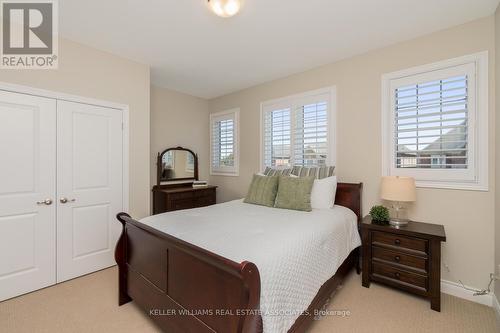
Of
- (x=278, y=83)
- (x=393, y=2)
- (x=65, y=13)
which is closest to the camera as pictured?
(x=393, y=2)

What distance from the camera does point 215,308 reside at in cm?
130

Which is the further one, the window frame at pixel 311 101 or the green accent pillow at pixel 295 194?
the window frame at pixel 311 101

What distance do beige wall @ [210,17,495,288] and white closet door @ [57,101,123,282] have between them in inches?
86.3

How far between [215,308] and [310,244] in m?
0.81

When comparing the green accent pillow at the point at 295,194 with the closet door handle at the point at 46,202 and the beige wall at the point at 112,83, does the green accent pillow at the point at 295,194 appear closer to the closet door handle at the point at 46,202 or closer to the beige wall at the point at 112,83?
the beige wall at the point at 112,83

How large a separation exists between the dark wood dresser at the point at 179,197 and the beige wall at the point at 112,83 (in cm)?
42

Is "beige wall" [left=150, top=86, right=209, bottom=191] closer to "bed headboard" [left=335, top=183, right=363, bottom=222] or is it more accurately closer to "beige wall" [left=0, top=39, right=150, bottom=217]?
"beige wall" [left=0, top=39, right=150, bottom=217]

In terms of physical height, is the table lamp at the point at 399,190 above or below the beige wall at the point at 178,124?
below

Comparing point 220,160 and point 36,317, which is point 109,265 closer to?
point 36,317

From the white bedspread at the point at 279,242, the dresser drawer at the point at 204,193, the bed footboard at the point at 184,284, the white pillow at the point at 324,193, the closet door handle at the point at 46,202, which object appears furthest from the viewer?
the dresser drawer at the point at 204,193

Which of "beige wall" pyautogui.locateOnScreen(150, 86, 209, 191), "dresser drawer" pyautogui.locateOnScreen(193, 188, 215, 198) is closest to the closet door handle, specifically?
"beige wall" pyautogui.locateOnScreen(150, 86, 209, 191)

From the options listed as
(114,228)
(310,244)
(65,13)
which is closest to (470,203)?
(310,244)

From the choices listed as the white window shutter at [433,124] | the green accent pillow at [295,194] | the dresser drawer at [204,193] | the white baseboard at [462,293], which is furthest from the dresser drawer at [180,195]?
the white baseboard at [462,293]

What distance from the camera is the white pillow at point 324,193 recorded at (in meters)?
2.66
